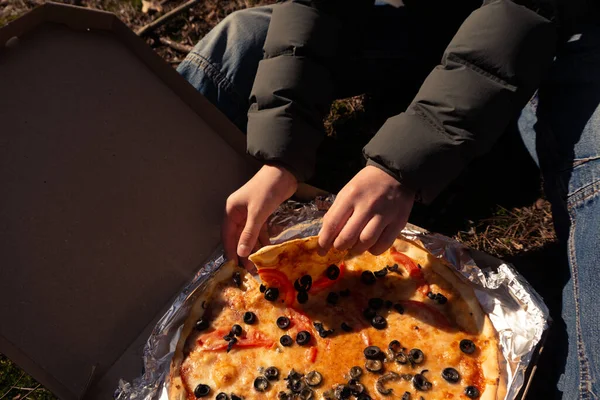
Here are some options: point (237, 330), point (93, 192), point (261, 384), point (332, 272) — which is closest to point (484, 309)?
point (332, 272)

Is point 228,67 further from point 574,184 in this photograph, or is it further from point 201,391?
point 574,184

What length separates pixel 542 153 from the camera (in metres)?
3.53

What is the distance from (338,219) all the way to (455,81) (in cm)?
99

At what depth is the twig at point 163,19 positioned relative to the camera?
5742 mm

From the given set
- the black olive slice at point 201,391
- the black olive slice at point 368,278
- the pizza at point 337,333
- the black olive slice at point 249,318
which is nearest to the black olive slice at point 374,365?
the pizza at point 337,333

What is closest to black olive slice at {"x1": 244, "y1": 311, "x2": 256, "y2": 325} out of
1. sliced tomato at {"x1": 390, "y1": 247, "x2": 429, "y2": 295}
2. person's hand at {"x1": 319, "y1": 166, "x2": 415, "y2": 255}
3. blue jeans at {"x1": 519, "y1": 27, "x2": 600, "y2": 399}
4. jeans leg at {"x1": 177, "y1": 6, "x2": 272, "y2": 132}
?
person's hand at {"x1": 319, "y1": 166, "x2": 415, "y2": 255}

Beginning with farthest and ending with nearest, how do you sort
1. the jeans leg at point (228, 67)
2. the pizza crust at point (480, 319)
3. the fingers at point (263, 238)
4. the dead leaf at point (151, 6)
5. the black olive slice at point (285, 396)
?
the dead leaf at point (151, 6), the jeans leg at point (228, 67), the fingers at point (263, 238), the black olive slice at point (285, 396), the pizza crust at point (480, 319)

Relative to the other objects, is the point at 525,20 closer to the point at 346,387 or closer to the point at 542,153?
the point at 542,153

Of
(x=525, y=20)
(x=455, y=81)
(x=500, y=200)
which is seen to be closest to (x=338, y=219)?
(x=455, y=81)

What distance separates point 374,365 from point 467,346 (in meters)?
0.52

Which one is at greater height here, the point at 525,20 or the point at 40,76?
the point at 525,20

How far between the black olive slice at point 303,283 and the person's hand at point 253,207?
0.34 meters

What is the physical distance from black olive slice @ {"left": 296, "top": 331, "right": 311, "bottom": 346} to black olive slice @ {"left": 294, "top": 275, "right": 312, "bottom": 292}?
270 mm

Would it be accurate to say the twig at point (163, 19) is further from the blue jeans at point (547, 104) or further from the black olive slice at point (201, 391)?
the black olive slice at point (201, 391)
